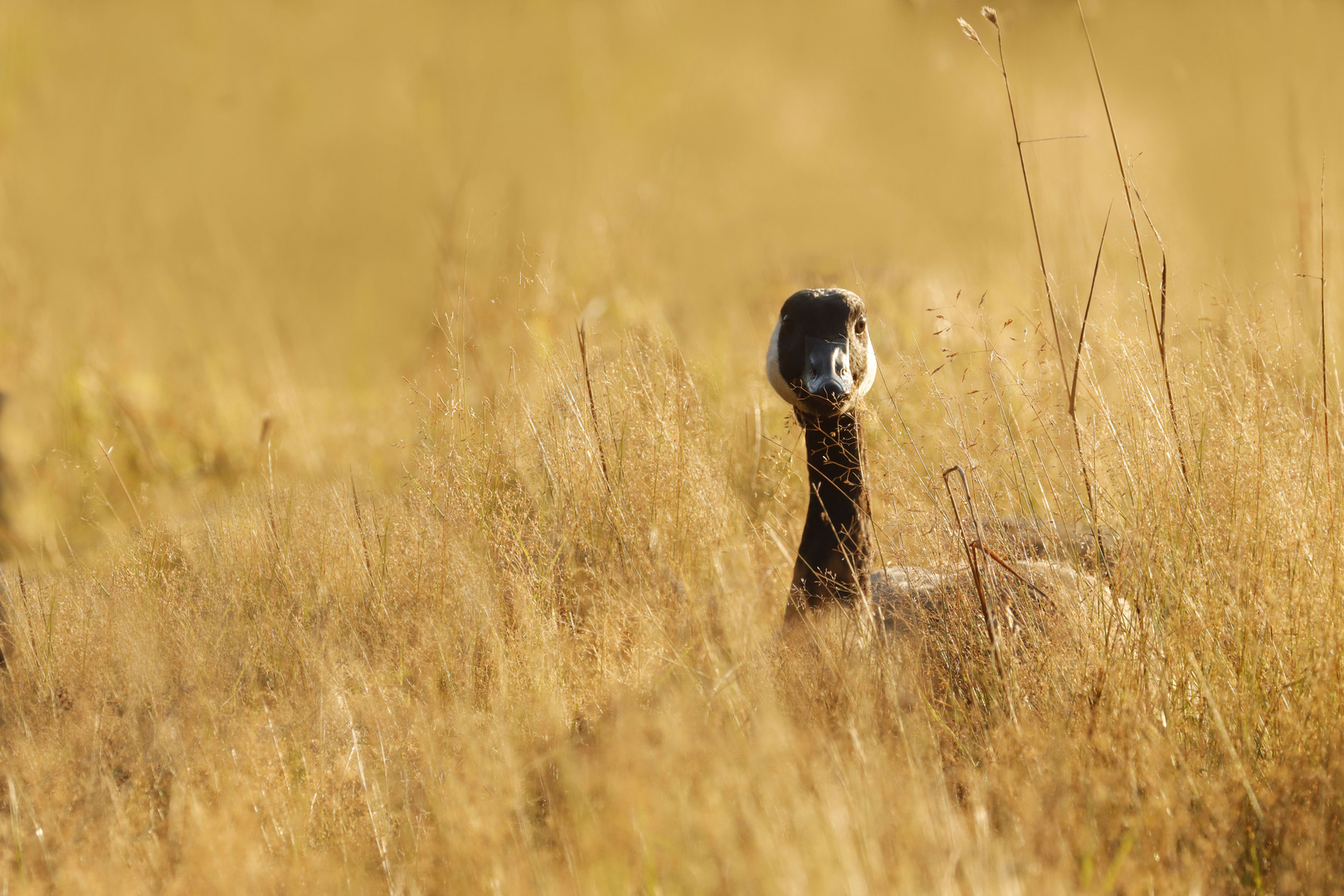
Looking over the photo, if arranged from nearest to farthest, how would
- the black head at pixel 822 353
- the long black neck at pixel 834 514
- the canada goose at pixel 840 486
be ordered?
the canada goose at pixel 840 486 < the black head at pixel 822 353 < the long black neck at pixel 834 514

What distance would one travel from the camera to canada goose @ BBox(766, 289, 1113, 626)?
2.42 meters

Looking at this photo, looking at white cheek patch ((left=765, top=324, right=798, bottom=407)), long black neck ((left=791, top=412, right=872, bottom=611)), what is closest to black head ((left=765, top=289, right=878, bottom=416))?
white cheek patch ((left=765, top=324, right=798, bottom=407))

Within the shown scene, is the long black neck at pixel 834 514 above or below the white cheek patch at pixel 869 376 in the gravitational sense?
below

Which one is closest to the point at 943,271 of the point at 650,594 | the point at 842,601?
the point at 842,601

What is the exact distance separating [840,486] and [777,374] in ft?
1.42

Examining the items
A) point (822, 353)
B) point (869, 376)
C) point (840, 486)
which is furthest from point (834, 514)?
point (822, 353)

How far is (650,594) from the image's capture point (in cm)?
234

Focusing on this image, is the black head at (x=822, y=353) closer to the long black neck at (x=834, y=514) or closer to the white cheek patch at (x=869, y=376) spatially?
the white cheek patch at (x=869, y=376)

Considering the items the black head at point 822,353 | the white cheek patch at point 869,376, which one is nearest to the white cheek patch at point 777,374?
the black head at point 822,353

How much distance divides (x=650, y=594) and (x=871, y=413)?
925 millimetres

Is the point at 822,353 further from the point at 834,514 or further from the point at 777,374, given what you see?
the point at 834,514

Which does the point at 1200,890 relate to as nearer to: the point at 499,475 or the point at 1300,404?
the point at 1300,404

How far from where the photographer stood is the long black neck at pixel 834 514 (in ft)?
8.89

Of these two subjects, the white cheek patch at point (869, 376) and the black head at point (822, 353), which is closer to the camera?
the black head at point (822, 353)
